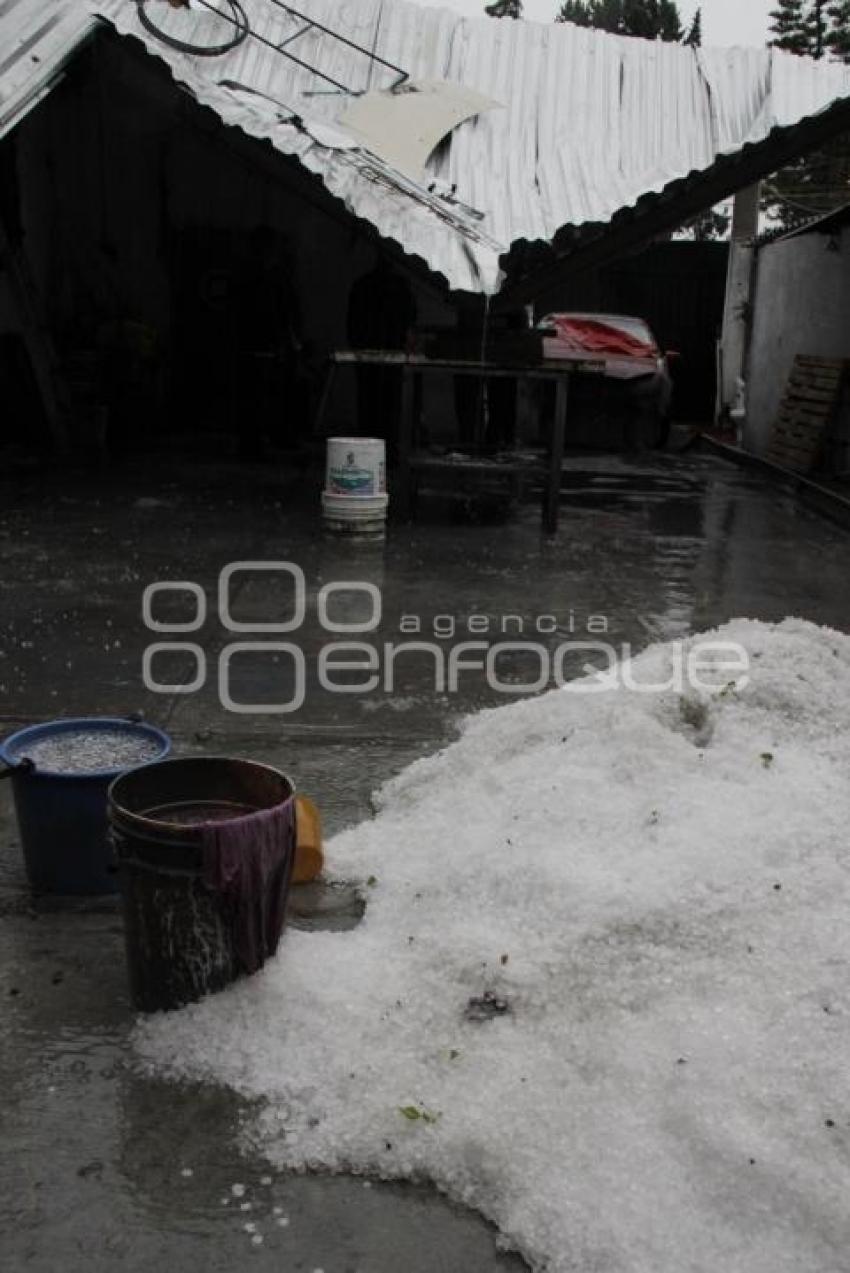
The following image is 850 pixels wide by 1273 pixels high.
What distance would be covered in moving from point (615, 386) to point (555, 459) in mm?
6961

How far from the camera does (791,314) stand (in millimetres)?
14484

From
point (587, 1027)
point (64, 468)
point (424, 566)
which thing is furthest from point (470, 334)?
point (587, 1027)

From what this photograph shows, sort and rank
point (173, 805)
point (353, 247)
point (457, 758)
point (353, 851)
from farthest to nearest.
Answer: point (353, 247) < point (457, 758) < point (353, 851) < point (173, 805)

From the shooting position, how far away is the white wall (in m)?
13.0

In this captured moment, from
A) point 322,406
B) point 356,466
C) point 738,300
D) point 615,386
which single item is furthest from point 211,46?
point 738,300

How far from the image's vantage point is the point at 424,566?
8039 mm

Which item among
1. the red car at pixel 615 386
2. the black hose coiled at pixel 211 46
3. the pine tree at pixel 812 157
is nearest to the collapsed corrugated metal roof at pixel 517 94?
the black hose coiled at pixel 211 46

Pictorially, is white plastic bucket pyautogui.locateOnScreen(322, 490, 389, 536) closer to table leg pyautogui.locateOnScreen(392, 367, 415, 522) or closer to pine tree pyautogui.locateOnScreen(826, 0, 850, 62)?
table leg pyautogui.locateOnScreen(392, 367, 415, 522)

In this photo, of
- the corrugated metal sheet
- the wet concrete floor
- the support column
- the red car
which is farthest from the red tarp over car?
the corrugated metal sheet

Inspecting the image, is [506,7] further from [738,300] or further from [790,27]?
[738,300]

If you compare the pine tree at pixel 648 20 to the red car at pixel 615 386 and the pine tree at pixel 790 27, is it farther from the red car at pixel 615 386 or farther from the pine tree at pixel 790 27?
the red car at pixel 615 386

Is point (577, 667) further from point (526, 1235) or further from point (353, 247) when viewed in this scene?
point (353, 247)

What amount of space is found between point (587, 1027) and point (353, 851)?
119 centimetres

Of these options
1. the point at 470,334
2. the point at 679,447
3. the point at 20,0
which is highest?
the point at 20,0
